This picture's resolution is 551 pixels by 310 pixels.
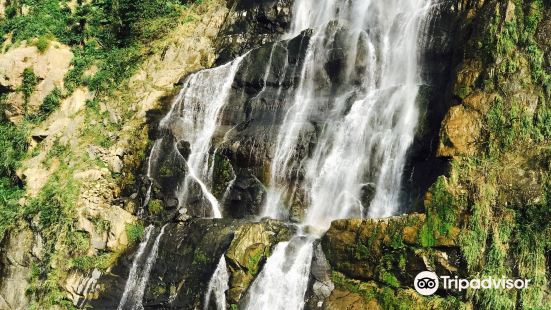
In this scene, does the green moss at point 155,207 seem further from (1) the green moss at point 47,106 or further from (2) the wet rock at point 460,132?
(2) the wet rock at point 460,132

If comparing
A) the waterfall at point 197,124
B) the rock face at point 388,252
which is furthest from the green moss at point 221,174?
the rock face at point 388,252

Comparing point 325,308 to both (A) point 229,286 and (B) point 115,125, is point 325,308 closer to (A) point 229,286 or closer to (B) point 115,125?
(A) point 229,286

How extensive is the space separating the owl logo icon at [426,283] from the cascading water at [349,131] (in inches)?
117

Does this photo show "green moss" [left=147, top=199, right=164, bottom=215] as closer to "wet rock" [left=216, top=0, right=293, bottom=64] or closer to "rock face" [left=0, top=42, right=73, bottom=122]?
"wet rock" [left=216, top=0, right=293, bottom=64]

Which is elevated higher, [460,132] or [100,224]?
[460,132]

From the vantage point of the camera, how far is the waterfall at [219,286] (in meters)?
15.1

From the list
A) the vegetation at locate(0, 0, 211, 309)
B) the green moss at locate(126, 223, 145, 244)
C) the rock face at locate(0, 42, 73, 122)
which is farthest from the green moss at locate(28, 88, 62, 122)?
the green moss at locate(126, 223, 145, 244)

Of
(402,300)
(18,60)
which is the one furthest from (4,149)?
(402,300)

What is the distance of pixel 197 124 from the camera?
2270 centimetres

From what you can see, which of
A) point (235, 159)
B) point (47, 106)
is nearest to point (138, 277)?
point (235, 159)

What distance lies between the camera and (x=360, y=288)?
13.5 metres

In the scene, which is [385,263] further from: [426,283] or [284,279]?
[284,279]

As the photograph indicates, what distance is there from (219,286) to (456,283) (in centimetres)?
642

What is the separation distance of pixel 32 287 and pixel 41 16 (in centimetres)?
1656
